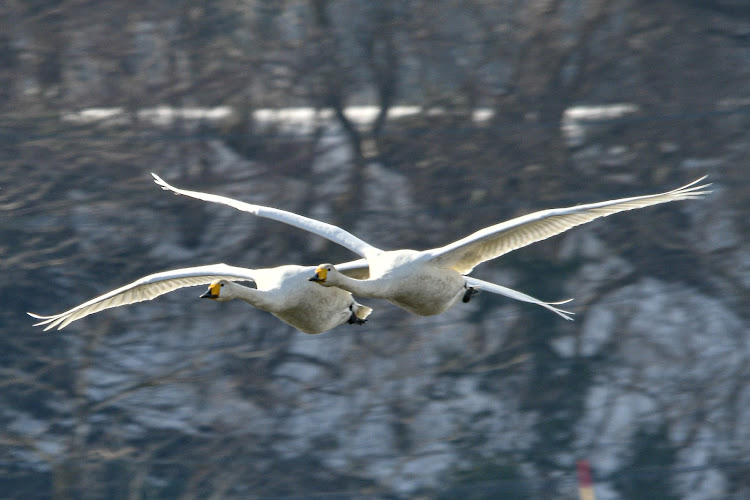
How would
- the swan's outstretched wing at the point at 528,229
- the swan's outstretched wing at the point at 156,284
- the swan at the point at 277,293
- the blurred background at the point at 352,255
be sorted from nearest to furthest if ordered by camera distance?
the swan's outstretched wing at the point at 528,229
the swan at the point at 277,293
the swan's outstretched wing at the point at 156,284
the blurred background at the point at 352,255

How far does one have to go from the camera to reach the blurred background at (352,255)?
12.4 m

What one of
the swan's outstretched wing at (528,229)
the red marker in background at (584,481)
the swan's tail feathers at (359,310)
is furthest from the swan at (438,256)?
the red marker in background at (584,481)

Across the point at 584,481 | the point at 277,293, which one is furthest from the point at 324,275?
the point at 584,481

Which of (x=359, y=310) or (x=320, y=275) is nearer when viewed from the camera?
(x=320, y=275)

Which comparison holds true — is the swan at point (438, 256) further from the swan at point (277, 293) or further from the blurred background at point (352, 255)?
the blurred background at point (352, 255)

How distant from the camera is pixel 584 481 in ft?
38.6

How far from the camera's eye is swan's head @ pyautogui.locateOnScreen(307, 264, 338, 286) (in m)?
7.07

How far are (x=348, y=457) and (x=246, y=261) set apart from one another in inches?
81.6

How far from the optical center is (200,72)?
12734 millimetres

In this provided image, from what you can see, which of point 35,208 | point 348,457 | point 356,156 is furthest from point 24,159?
point 348,457

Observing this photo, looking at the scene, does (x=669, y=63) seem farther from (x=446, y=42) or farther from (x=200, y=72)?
(x=200, y=72)

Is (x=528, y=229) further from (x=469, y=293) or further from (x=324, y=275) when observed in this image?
(x=324, y=275)

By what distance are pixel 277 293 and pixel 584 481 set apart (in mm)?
5400

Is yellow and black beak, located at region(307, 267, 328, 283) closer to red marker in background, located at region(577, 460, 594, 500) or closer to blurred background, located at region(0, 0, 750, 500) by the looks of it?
red marker in background, located at region(577, 460, 594, 500)
